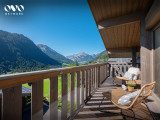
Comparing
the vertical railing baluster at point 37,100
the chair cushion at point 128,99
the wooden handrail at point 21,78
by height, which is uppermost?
the wooden handrail at point 21,78

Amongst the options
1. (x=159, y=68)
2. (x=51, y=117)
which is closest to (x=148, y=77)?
(x=159, y=68)

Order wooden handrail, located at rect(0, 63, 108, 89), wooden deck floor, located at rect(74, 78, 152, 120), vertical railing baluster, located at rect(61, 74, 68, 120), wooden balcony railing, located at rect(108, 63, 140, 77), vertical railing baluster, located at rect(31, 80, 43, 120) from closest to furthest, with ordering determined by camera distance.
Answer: wooden handrail, located at rect(0, 63, 108, 89) < vertical railing baluster, located at rect(31, 80, 43, 120) < vertical railing baluster, located at rect(61, 74, 68, 120) < wooden deck floor, located at rect(74, 78, 152, 120) < wooden balcony railing, located at rect(108, 63, 140, 77)

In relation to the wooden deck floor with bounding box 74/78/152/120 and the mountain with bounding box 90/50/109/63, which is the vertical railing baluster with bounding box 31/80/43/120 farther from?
the mountain with bounding box 90/50/109/63

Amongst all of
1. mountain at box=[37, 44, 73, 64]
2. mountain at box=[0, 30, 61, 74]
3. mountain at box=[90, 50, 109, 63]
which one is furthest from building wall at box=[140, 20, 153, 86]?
mountain at box=[37, 44, 73, 64]

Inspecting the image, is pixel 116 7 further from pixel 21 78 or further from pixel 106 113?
pixel 21 78

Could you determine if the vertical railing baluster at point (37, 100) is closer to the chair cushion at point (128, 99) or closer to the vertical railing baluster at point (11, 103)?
the vertical railing baluster at point (11, 103)

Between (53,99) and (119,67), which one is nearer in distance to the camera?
(53,99)

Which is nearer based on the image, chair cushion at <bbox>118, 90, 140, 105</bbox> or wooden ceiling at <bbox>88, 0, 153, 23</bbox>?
chair cushion at <bbox>118, 90, 140, 105</bbox>

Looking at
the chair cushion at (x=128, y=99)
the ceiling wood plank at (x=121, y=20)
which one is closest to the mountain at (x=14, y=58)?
the chair cushion at (x=128, y=99)

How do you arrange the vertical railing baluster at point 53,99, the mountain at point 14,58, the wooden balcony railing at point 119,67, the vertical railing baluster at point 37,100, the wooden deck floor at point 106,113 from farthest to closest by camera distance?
the wooden balcony railing at point 119,67, the mountain at point 14,58, the wooden deck floor at point 106,113, the vertical railing baluster at point 53,99, the vertical railing baluster at point 37,100

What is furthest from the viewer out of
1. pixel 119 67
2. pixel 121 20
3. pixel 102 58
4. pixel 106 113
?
pixel 102 58

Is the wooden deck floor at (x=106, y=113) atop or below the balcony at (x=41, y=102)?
below

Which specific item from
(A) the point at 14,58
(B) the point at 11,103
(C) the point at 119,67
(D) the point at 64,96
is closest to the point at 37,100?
(B) the point at 11,103

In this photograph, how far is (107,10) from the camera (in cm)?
339
